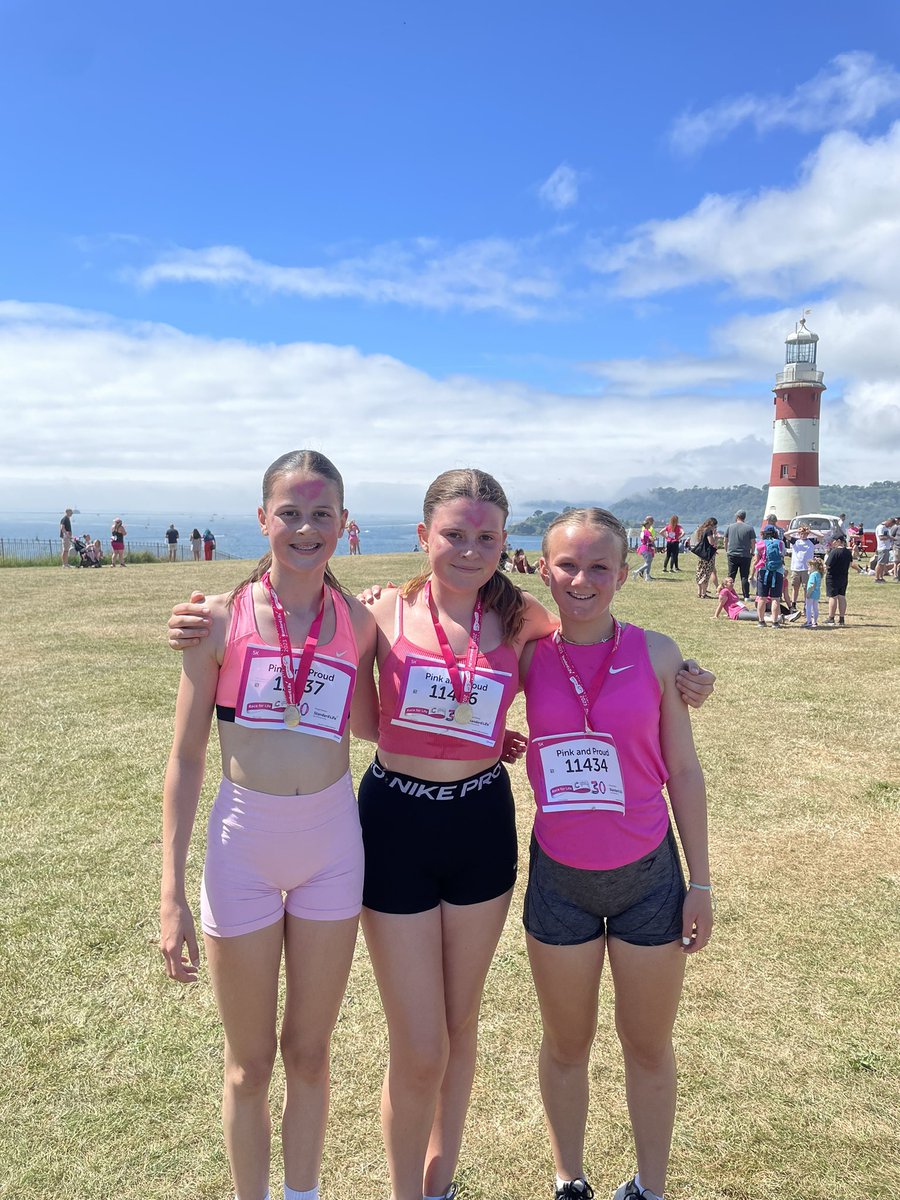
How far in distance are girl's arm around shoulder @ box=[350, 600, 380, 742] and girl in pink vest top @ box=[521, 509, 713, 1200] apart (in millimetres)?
521

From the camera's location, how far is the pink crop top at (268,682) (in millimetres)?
2186

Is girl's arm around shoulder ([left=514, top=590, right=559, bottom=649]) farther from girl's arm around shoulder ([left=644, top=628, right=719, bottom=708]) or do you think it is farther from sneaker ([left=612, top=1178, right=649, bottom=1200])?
sneaker ([left=612, top=1178, right=649, bottom=1200])

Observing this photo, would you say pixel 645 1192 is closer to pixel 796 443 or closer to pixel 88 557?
pixel 88 557

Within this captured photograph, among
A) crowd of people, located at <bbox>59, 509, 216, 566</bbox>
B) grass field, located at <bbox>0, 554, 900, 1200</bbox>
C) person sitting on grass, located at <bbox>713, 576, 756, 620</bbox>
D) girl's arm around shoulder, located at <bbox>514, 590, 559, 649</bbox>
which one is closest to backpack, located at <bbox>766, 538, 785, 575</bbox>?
person sitting on grass, located at <bbox>713, 576, 756, 620</bbox>

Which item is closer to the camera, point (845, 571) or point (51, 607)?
point (845, 571)

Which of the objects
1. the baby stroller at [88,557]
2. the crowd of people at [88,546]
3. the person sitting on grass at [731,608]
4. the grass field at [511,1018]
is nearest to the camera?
the grass field at [511,1018]

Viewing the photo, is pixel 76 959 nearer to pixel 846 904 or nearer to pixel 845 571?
pixel 846 904

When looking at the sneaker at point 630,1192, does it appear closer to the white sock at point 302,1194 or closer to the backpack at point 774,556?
the white sock at point 302,1194

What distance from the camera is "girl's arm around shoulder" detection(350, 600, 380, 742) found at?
2.42 meters

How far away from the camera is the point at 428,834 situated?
89.5 inches

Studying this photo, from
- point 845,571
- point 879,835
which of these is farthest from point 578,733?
point 845,571

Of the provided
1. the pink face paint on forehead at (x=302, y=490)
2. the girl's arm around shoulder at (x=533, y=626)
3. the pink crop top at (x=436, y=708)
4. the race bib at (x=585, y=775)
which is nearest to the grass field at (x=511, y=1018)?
the race bib at (x=585, y=775)

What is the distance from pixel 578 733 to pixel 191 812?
1.16m

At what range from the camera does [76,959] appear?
149 inches
